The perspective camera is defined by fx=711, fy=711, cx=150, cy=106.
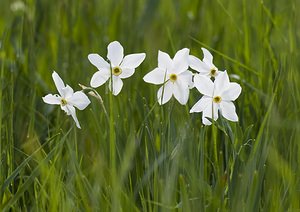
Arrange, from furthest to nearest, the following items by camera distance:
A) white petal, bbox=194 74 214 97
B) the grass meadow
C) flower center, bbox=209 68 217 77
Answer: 1. flower center, bbox=209 68 217 77
2. white petal, bbox=194 74 214 97
3. the grass meadow

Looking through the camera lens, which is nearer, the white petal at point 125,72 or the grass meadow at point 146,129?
the grass meadow at point 146,129

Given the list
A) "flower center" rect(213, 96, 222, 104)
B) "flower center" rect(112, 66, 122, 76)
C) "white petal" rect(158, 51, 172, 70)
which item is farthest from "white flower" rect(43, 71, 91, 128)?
"flower center" rect(213, 96, 222, 104)

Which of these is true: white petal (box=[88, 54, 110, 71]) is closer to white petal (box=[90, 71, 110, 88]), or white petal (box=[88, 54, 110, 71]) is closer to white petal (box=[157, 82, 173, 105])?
white petal (box=[90, 71, 110, 88])

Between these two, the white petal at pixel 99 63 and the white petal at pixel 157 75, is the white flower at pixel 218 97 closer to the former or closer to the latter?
the white petal at pixel 157 75

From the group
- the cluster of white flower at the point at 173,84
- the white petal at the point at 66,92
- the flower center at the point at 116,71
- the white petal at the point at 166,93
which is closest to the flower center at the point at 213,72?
the cluster of white flower at the point at 173,84

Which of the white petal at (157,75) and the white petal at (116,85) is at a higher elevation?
the white petal at (157,75)

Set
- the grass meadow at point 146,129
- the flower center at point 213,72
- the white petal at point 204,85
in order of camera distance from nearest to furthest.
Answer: the grass meadow at point 146,129, the white petal at point 204,85, the flower center at point 213,72

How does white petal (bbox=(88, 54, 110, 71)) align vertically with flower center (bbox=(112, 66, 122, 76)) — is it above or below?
above
